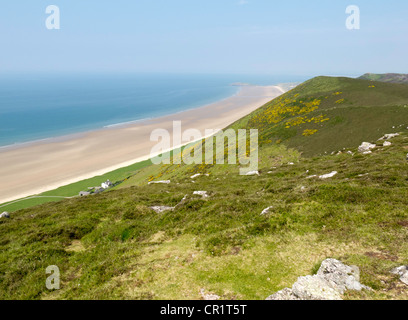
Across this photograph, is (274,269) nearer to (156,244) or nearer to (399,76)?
(156,244)

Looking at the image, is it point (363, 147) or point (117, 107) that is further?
point (117, 107)

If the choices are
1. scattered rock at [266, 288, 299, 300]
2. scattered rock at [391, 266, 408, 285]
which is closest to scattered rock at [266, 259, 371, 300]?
scattered rock at [266, 288, 299, 300]

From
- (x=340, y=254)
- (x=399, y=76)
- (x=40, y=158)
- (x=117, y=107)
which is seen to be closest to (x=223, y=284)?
(x=340, y=254)

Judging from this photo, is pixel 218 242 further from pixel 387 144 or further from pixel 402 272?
pixel 387 144

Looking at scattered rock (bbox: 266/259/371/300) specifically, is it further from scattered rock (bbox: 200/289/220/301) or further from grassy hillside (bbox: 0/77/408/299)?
scattered rock (bbox: 200/289/220/301)

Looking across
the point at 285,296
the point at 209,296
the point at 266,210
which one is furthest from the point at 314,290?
the point at 266,210

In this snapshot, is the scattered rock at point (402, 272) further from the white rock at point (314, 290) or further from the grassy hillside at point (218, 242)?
the white rock at point (314, 290)
